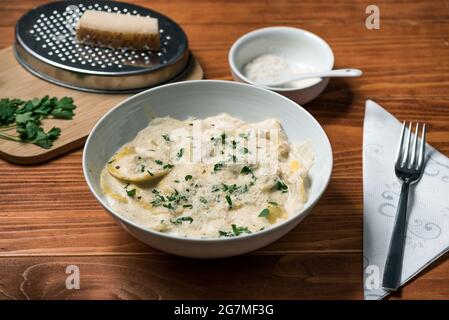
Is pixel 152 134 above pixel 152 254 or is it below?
above

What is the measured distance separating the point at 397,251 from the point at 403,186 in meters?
0.23

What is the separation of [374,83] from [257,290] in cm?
96

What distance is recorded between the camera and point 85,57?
1.96 m

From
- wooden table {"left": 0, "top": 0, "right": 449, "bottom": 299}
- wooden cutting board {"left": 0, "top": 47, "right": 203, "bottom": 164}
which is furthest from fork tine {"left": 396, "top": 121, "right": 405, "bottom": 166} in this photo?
wooden cutting board {"left": 0, "top": 47, "right": 203, "bottom": 164}

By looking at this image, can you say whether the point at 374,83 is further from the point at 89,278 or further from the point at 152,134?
the point at 89,278

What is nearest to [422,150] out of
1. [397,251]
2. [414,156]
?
[414,156]

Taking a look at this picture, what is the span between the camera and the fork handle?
132cm

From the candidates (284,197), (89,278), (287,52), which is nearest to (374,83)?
(287,52)

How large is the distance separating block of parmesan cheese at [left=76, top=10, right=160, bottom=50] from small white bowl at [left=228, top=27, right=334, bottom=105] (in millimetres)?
279

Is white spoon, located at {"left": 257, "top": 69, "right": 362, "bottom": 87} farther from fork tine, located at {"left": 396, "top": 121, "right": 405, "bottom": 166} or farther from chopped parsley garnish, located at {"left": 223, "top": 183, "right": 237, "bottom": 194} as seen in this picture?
chopped parsley garnish, located at {"left": 223, "top": 183, "right": 237, "bottom": 194}

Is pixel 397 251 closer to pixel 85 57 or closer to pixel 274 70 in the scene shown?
pixel 274 70

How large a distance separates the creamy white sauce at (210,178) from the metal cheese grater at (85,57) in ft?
1.26

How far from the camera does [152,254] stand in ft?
4.60

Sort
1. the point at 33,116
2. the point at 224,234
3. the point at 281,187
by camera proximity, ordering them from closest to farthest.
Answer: the point at 224,234
the point at 281,187
the point at 33,116
